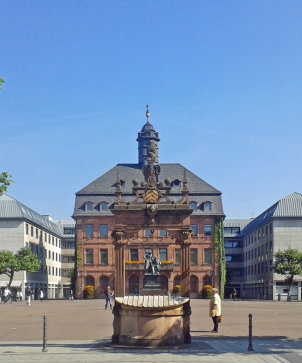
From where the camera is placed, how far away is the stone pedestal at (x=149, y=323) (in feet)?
60.2

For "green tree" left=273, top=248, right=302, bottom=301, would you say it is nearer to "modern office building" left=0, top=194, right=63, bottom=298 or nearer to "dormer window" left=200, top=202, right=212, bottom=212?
"dormer window" left=200, top=202, right=212, bottom=212

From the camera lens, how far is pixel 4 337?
74.1 feet

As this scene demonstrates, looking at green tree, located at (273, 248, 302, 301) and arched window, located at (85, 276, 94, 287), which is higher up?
green tree, located at (273, 248, 302, 301)

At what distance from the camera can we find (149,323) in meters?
18.4

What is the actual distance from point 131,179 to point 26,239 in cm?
1683

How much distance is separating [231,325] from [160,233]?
5502 centimetres

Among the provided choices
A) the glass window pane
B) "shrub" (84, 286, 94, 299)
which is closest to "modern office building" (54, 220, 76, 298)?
"shrub" (84, 286, 94, 299)

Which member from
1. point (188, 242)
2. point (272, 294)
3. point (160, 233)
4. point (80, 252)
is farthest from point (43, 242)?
point (188, 242)

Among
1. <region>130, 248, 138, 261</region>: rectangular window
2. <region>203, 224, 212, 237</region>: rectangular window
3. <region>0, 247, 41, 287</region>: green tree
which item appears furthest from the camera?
<region>203, 224, 212, 237</region>: rectangular window

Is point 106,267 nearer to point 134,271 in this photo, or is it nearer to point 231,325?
point 134,271

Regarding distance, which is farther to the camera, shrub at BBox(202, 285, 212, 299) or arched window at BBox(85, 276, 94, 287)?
arched window at BBox(85, 276, 94, 287)

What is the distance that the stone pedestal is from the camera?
60.2ft

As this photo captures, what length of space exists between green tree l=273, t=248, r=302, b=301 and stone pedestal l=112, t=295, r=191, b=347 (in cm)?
5551

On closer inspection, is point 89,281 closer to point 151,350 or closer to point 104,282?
point 104,282
